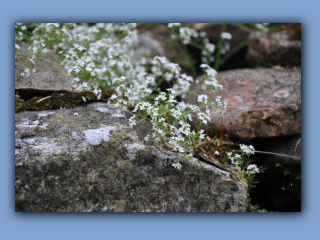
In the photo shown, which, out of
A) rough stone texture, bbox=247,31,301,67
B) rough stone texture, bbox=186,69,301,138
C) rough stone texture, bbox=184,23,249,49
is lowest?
rough stone texture, bbox=186,69,301,138

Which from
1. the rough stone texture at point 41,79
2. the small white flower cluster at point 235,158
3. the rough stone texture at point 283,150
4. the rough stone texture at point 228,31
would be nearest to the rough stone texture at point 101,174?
the small white flower cluster at point 235,158

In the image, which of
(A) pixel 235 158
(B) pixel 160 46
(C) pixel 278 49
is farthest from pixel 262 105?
(B) pixel 160 46

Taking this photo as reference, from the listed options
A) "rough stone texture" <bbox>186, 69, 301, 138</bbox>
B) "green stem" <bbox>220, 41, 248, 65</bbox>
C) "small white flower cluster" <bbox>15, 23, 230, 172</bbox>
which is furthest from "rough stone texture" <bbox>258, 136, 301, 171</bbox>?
"green stem" <bbox>220, 41, 248, 65</bbox>

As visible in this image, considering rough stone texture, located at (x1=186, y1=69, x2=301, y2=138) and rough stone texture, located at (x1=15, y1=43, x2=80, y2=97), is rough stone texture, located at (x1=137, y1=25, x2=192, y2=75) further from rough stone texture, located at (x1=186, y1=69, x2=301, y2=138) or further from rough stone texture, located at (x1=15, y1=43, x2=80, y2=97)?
rough stone texture, located at (x1=15, y1=43, x2=80, y2=97)

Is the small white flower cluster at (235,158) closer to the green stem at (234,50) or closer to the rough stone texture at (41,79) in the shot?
the rough stone texture at (41,79)

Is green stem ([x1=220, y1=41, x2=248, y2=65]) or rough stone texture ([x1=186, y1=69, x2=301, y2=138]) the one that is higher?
green stem ([x1=220, y1=41, x2=248, y2=65])

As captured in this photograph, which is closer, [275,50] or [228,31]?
[275,50]

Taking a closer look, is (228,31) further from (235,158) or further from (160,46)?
(235,158)
